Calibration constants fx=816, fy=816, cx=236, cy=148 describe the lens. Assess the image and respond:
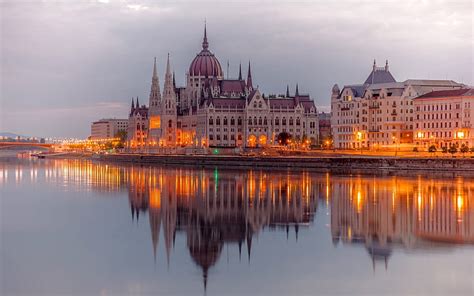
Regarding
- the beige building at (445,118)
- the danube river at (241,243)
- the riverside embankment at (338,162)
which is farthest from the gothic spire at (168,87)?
the danube river at (241,243)

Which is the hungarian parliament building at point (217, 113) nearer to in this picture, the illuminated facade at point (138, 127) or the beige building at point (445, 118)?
the illuminated facade at point (138, 127)

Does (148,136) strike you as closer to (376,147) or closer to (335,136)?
(335,136)

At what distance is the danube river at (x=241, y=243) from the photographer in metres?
22.3

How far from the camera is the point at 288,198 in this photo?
46.2 metres

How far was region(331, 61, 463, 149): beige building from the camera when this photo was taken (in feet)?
360

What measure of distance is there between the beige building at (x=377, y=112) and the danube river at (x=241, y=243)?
60.8m

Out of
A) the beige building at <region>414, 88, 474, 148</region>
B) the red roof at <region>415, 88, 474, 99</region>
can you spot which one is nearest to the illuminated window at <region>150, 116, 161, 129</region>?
the beige building at <region>414, 88, 474, 148</region>

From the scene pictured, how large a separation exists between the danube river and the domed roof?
112 metres

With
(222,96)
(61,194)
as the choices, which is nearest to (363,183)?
(61,194)

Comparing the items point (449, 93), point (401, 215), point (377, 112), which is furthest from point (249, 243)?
point (377, 112)

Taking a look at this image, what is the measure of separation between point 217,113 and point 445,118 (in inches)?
2015

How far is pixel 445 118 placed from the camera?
101 meters

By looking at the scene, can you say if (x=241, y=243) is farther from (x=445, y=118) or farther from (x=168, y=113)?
(x=168, y=113)

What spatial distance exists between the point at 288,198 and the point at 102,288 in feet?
83.0
